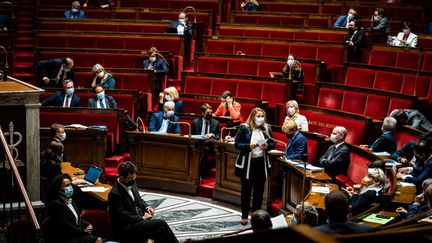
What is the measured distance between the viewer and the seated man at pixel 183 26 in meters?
9.60

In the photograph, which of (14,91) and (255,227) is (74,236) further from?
(255,227)


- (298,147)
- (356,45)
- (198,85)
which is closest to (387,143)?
(298,147)

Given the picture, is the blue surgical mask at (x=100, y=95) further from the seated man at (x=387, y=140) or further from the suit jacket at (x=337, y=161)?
the seated man at (x=387, y=140)

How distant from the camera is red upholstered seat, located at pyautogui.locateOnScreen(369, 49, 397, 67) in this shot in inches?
329

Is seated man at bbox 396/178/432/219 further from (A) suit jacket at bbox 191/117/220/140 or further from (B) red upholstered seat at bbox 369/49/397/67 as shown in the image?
(B) red upholstered seat at bbox 369/49/397/67

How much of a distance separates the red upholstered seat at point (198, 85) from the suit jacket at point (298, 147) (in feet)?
8.04

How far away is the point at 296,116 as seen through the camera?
658 centimetres

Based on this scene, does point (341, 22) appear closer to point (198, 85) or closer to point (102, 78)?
point (198, 85)

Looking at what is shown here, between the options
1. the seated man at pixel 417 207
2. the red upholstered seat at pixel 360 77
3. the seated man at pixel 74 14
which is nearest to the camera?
the seated man at pixel 417 207

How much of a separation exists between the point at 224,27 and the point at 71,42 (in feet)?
6.86

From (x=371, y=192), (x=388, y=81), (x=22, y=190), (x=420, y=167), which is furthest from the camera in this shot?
(x=388, y=81)

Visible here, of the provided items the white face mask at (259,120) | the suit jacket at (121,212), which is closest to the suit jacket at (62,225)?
the suit jacket at (121,212)

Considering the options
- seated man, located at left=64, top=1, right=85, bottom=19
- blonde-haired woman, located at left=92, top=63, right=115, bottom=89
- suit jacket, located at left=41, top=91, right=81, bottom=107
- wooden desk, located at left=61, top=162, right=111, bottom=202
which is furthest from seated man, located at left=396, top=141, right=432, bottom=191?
seated man, located at left=64, top=1, right=85, bottom=19

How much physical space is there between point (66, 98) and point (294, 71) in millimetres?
2563
